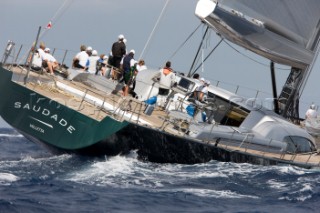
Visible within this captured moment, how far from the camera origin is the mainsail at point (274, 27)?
19.2 meters

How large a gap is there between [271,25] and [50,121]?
6.03m

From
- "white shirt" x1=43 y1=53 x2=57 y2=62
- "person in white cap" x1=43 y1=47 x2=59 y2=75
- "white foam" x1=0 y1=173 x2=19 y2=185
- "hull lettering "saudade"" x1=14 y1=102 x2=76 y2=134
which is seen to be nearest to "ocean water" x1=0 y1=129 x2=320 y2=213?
"white foam" x1=0 y1=173 x2=19 y2=185

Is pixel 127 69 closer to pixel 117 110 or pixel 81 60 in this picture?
pixel 81 60

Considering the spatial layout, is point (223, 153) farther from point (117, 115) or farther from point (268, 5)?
point (268, 5)

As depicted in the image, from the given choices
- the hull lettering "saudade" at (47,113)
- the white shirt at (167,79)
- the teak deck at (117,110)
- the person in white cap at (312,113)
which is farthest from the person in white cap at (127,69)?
the person in white cap at (312,113)

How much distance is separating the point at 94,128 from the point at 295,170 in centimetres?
431

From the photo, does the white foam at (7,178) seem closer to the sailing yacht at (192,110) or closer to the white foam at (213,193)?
the sailing yacht at (192,110)

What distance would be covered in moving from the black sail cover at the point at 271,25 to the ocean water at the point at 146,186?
126 inches

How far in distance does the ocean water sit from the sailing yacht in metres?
0.37

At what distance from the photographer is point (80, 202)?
44.5ft

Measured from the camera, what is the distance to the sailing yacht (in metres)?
16.8

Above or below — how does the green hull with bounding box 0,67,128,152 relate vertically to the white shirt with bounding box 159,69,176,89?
below

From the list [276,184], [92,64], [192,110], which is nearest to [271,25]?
[192,110]

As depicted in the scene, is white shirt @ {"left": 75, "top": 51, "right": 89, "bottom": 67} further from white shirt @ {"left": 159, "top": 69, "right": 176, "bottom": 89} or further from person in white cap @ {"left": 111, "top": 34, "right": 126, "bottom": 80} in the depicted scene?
white shirt @ {"left": 159, "top": 69, "right": 176, "bottom": 89}
